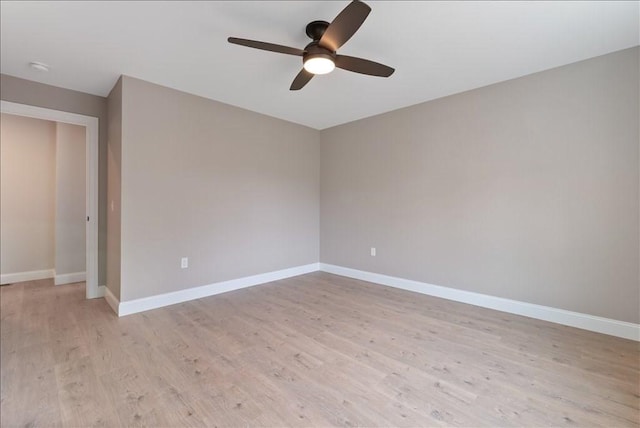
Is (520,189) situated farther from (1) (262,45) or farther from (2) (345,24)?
(1) (262,45)

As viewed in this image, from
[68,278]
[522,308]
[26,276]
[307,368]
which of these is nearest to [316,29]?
[307,368]

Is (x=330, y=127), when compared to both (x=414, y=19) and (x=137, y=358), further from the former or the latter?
(x=137, y=358)

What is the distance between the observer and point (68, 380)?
1.80m

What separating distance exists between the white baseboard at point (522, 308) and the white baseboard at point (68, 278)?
4179mm

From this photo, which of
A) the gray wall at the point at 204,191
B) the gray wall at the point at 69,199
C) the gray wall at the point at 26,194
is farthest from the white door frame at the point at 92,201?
the gray wall at the point at 26,194

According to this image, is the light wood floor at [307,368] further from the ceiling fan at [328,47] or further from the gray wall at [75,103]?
the ceiling fan at [328,47]

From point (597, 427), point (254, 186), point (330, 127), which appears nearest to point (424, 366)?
point (597, 427)

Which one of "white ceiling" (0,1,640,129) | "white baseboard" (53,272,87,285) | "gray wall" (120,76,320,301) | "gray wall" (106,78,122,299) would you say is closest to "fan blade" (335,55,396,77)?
"white ceiling" (0,1,640,129)

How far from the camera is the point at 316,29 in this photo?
2.03 m

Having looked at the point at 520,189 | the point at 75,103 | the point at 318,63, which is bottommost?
the point at 520,189

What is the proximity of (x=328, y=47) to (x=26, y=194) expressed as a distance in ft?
16.4

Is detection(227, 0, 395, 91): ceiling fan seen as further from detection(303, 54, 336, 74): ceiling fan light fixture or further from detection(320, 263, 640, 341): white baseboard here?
detection(320, 263, 640, 341): white baseboard

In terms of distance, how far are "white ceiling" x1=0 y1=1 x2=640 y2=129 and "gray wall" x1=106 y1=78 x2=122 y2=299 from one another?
0.79 ft

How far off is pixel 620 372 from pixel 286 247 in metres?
3.64
